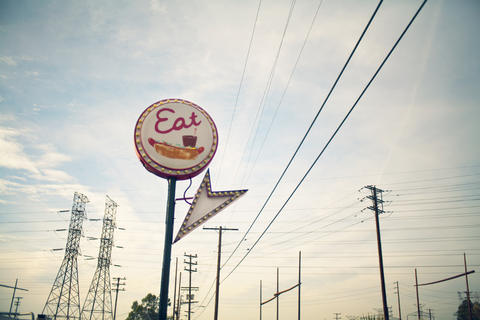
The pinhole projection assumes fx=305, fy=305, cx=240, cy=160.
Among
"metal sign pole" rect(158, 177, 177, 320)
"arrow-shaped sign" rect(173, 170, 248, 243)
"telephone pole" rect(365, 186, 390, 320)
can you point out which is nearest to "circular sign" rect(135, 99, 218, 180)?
"metal sign pole" rect(158, 177, 177, 320)

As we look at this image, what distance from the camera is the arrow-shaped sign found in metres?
8.81

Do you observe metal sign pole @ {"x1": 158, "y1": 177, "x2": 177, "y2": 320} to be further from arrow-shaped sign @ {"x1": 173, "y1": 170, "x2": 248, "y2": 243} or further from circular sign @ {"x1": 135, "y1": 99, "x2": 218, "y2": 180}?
circular sign @ {"x1": 135, "y1": 99, "x2": 218, "y2": 180}

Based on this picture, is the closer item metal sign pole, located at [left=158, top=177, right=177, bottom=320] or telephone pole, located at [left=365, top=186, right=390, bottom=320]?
metal sign pole, located at [left=158, top=177, right=177, bottom=320]

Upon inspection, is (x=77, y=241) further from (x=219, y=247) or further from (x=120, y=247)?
(x=219, y=247)

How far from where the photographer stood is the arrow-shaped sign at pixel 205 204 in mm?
8812

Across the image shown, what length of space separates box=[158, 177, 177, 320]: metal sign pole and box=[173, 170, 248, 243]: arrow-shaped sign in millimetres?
255

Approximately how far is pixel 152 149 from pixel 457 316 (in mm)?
104720

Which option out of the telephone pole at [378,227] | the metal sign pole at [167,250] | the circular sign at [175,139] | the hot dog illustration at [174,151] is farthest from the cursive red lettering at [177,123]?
the telephone pole at [378,227]

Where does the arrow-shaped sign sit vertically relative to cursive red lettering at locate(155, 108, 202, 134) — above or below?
below

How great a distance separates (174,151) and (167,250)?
2.89 meters

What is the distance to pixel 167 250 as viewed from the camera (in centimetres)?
850

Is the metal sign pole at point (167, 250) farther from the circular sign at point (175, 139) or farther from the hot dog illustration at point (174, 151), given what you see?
the hot dog illustration at point (174, 151)

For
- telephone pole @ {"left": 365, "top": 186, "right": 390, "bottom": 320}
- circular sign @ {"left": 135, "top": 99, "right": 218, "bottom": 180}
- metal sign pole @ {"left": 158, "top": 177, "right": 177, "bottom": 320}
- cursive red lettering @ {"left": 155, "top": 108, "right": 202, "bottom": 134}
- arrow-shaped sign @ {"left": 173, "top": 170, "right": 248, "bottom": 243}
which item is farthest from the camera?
telephone pole @ {"left": 365, "top": 186, "right": 390, "bottom": 320}

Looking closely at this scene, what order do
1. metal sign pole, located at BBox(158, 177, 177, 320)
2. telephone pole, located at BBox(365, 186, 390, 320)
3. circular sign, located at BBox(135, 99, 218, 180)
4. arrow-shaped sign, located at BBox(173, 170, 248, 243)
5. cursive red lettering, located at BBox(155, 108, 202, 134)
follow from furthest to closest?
telephone pole, located at BBox(365, 186, 390, 320) → cursive red lettering, located at BBox(155, 108, 202, 134) → circular sign, located at BBox(135, 99, 218, 180) → arrow-shaped sign, located at BBox(173, 170, 248, 243) → metal sign pole, located at BBox(158, 177, 177, 320)
